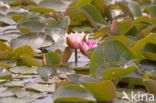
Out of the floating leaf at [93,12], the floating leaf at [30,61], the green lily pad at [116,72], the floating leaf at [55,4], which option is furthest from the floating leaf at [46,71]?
the floating leaf at [55,4]

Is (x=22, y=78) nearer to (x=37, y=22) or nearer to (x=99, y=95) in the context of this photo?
(x=99, y=95)

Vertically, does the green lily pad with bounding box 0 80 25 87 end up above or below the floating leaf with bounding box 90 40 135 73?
below

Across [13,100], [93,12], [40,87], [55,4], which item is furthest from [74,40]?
[55,4]

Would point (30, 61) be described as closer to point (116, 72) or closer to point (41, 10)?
point (116, 72)

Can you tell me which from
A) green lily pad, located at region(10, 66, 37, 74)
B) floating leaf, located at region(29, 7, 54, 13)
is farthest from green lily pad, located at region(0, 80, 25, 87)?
floating leaf, located at region(29, 7, 54, 13)

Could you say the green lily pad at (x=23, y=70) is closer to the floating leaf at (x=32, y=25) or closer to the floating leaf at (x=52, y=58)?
the floating leaf at (x=52, y=58)

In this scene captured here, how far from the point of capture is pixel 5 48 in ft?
5.72

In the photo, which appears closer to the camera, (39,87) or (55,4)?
(39,87)

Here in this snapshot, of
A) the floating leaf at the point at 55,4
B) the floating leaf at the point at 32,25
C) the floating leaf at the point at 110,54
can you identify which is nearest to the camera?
the floating leaf at the point at 110,54

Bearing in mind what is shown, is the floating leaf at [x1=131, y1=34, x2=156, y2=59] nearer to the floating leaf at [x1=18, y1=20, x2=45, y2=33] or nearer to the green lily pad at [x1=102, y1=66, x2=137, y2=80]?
the green lily pad at [x1=102, y1=66, x2=137, y2=80]

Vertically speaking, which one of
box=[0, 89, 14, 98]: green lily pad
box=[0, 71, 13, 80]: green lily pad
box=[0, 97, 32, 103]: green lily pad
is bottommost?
box=[0, 97, 32, 103]: green lily pad

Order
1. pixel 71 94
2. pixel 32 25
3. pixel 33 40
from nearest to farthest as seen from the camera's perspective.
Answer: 1. pixel 71 94
2. pixel 33 40
3. pixel 32 25

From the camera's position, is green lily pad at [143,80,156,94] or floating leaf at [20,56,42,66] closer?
green lily pad at [143,80,156,94]

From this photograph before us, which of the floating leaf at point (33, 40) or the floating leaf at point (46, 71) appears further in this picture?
the floating leaf at point (33, 40)
